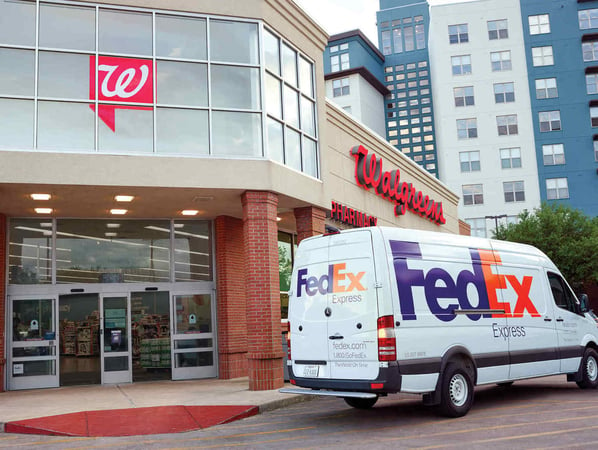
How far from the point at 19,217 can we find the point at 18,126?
353cm

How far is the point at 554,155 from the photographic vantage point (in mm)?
51531

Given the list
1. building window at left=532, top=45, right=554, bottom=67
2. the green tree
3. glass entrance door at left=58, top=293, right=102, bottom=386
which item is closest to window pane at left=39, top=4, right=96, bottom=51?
glass entrance door at left=58, top=293, right=102, bottom=386

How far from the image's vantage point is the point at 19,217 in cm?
1481

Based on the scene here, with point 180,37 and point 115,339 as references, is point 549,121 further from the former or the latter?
point 115,339

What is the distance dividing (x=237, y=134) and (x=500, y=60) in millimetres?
45955

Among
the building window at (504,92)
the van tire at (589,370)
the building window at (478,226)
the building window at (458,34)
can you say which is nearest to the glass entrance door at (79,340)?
the van tire at (589,370)

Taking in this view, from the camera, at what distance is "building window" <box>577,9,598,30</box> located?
5275 cm

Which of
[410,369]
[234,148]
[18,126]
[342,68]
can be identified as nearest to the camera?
[410,369]

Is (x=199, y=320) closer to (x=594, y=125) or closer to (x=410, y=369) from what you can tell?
(x=410, y=369)

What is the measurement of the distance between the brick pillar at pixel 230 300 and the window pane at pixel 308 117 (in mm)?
3033

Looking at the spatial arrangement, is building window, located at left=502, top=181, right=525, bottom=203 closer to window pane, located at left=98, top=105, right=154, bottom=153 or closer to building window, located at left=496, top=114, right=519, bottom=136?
building window, located at left=496, top=114, right=519, bottom=136

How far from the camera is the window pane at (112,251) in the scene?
15.0 metres

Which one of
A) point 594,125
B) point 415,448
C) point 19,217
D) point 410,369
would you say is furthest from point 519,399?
point 594,125

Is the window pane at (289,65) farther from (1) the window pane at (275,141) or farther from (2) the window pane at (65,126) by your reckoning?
(2) the window pane at (65,126)
